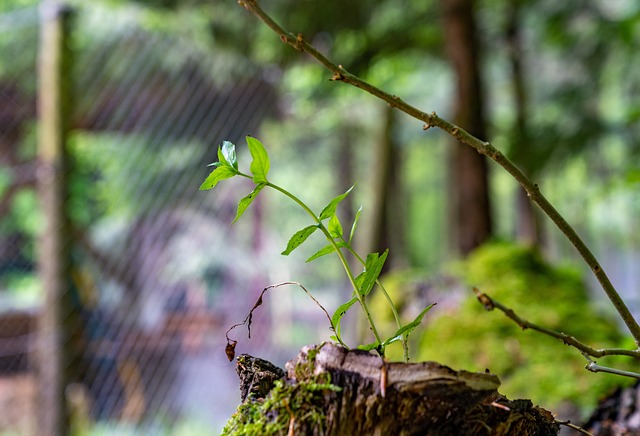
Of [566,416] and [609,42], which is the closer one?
[566,416]

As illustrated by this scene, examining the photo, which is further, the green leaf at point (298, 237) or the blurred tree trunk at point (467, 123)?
the blurred tree trunk at point (467, 123)

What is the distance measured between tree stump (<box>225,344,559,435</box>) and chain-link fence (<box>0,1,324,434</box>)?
8.77ft

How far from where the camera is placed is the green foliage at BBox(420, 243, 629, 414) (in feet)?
5.85

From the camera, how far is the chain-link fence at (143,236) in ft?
10.7

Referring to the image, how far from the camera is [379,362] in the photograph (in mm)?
669

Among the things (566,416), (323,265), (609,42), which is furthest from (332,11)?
(323,265)

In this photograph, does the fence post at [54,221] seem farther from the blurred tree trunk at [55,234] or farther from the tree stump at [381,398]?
the tree stump at [381,398]

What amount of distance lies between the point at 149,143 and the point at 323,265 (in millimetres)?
7196

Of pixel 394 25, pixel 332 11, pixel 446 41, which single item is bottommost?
pixel 446 41

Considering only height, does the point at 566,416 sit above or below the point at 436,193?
below

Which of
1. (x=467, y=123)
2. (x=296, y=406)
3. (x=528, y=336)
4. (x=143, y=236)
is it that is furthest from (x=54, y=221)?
(x=296, y=406)

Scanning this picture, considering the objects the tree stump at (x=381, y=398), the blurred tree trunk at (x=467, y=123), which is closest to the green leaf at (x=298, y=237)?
the tree stump at (x=381, y=398)

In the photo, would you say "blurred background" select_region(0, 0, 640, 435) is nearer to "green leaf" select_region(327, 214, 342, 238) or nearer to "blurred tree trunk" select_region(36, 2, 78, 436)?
"blurred tree trunk" select_region(36, 2, 78, 436)

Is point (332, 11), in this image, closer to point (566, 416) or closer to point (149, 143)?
point (149, 143)
